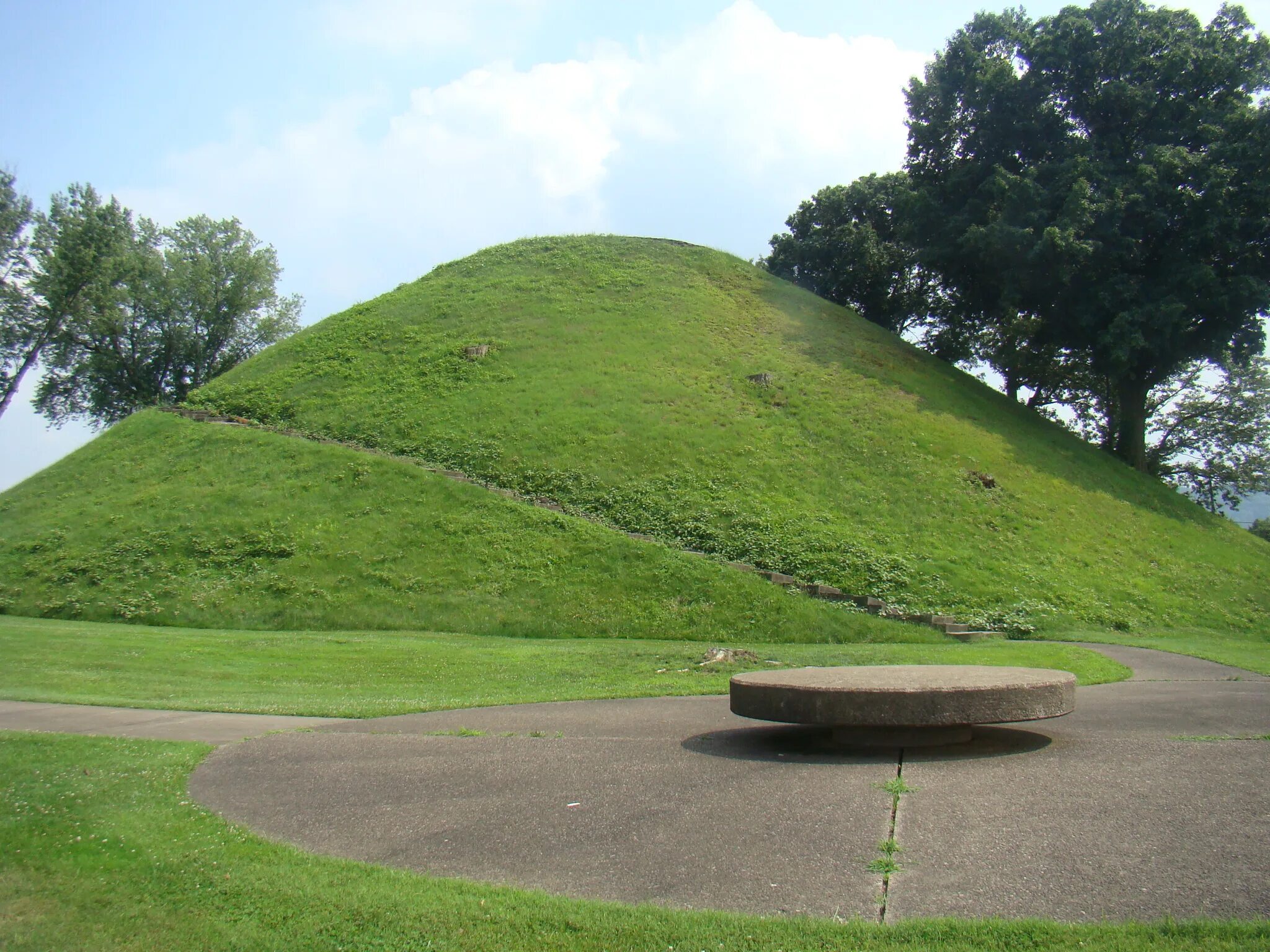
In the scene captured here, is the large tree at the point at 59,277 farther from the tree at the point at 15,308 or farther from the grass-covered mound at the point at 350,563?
the grass-covered mound at the point at 350,563

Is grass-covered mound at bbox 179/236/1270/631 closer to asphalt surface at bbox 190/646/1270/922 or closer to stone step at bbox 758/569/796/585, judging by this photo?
stone step at bbox 758/569/796/585

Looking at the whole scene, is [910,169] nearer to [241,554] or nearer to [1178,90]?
[1178,90]

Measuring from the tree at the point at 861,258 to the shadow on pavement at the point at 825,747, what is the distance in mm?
44639

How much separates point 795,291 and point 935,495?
21301 mm

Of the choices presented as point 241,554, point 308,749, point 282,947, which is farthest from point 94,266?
point 282,947

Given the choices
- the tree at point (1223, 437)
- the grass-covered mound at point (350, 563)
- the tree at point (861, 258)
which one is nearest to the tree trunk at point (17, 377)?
the grass-covered mound at point (350, 563)

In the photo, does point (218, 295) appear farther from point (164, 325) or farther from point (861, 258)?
point (861, 258)

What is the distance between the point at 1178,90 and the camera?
36.6 metres

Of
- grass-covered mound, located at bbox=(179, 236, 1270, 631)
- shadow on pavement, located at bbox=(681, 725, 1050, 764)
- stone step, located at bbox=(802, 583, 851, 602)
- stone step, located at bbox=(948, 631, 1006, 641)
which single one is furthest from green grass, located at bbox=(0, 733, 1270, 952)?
grass-covered mound, located at bbox=(179, 236, 1270, 631)

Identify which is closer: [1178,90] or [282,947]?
[282,947]

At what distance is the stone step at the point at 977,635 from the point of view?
823 inches

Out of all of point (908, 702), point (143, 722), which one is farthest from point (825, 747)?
point (143, 722)

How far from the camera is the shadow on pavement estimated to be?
784 cm

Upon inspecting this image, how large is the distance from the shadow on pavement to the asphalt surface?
0.04m
